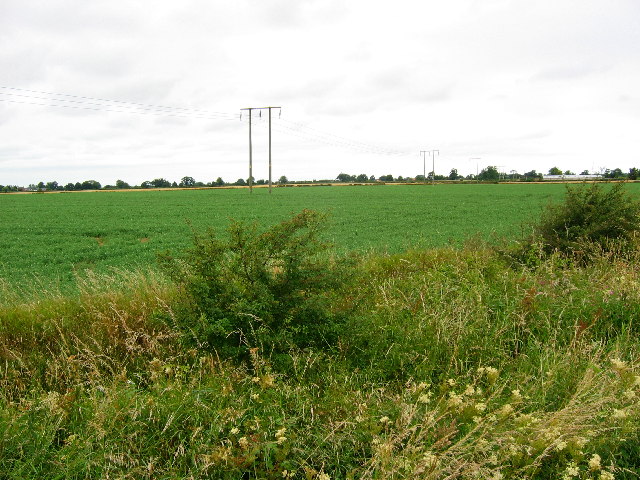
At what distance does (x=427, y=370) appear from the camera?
4.54m

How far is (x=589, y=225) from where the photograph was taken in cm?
991

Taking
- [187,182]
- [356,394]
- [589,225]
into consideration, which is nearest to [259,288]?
[356,394]

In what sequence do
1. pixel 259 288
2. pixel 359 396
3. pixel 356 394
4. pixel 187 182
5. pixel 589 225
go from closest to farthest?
pixel 359 396
pixel 356 394
pixel 259 288
pixel 589 225
pixel 187 182

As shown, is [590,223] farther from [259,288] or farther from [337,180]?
[337,180]

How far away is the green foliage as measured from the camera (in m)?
9.51

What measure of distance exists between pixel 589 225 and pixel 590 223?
76mm

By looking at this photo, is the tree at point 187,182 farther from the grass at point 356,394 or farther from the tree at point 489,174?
the grass at point 356,394

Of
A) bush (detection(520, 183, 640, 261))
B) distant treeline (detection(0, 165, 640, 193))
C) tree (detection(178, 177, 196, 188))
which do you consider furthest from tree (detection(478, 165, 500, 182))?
bush (detection(520, 183, 640, 261))

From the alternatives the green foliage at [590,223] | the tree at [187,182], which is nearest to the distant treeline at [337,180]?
the tree at [187,182]

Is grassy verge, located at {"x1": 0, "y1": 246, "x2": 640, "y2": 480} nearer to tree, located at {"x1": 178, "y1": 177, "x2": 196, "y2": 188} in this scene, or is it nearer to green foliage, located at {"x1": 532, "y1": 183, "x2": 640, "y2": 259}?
green foliage, located at {"x1": 532, "y1": 183, "x2": 640, "y2": 259}

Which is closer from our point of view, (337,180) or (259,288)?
(259,288)

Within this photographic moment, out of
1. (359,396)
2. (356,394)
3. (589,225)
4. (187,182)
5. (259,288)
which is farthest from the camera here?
(187,182)

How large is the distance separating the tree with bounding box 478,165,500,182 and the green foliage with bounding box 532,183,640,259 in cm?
12973

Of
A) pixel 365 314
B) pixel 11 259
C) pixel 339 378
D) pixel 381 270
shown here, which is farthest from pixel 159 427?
pixel 11 259
